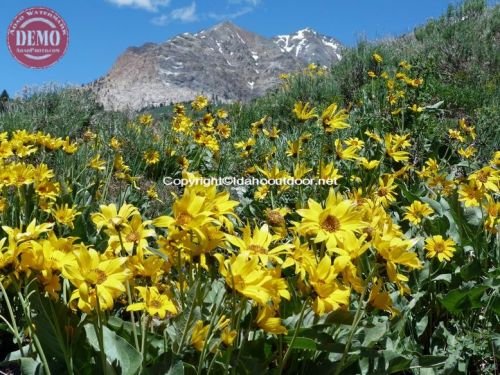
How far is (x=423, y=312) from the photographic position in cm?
218

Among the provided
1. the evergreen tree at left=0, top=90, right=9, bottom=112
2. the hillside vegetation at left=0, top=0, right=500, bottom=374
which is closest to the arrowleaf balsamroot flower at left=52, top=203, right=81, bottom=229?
the hillside vegetation at left=0, top=0, right=500, bottom=374

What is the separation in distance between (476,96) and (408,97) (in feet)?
6.28

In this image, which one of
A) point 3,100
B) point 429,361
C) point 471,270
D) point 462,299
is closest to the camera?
point 429,361

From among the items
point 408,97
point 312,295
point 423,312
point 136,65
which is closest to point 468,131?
point 408,97

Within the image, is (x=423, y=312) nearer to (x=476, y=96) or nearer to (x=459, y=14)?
(x=476, y=96)

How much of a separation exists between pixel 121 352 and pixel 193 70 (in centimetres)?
2124

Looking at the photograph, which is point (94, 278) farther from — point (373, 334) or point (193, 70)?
point (193, 70)

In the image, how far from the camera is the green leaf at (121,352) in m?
1.28

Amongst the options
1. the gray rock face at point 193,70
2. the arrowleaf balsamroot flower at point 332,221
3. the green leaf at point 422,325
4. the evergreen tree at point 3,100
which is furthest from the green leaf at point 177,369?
the gray rock face at point 193,70

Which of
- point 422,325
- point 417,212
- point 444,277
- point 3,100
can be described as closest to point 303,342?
point 422,325

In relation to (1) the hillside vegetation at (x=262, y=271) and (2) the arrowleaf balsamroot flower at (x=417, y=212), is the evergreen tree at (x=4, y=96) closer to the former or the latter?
(1) the hillside vegetation at (x=262, y=271)

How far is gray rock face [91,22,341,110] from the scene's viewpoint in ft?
62.1

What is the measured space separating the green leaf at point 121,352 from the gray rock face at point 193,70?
13506 millimetres

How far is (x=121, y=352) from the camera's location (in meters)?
1.32
